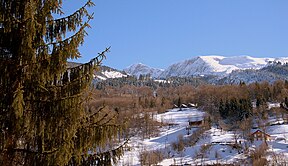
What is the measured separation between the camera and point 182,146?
50562 millimetres

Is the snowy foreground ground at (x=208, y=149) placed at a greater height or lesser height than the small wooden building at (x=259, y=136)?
lesser

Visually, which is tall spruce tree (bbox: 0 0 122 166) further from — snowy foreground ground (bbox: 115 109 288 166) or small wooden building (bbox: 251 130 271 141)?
small wooden building (bbox: 251 130 271 141)

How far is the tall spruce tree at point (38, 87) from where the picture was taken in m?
4.65

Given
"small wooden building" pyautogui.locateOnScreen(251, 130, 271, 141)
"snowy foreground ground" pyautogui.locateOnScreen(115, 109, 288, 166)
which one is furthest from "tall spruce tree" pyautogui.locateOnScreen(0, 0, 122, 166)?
"small wooden building" pyautogui.locateOnScreen(251, 130, 271, 141)

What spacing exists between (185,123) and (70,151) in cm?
6525

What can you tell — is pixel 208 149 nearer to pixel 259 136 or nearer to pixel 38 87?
pixel 259 136

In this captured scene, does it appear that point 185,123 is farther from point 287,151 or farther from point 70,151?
point 70,151

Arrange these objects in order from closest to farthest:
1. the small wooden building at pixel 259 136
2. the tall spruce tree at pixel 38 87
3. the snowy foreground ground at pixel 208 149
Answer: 1. the tall spruce tree at pixel 38 87
2. the snowy foreground ground at pixel 208 149
3. the small wooden building at pixel 259 136

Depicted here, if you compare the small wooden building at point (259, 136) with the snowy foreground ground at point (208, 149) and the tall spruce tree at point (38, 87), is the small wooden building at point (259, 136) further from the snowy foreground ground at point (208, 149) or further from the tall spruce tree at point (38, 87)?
the tall spruce tree at point (38, 87)

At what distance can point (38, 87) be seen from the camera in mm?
4828

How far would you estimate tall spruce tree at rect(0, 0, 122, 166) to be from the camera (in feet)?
15.3

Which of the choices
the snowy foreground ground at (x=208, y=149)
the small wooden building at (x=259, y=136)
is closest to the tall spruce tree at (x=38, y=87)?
the snowy foreground ground at (x=208, y=149)

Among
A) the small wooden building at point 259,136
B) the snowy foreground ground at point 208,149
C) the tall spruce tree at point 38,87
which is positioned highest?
the tall spruce tree at point 38,87

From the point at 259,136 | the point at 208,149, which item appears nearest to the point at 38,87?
the point at 208,149
